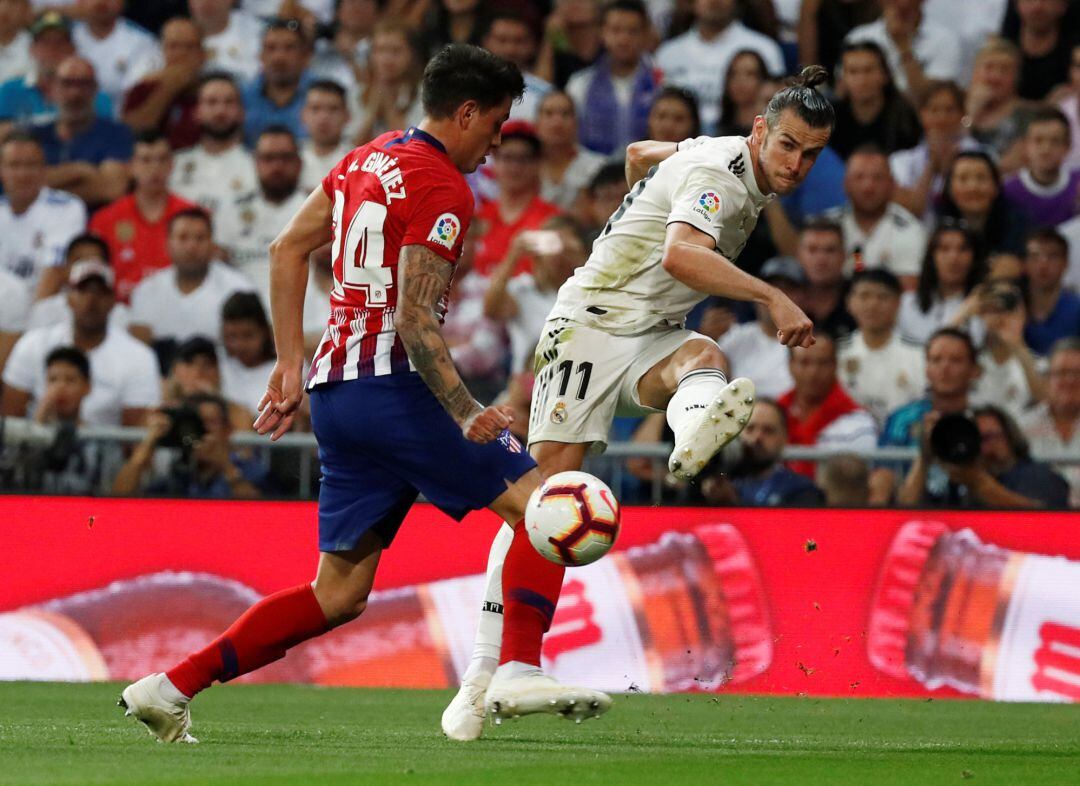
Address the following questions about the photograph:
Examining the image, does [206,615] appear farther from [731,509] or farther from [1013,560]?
[1013,560]

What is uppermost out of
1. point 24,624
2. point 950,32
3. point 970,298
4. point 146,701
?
Result: point 950,32

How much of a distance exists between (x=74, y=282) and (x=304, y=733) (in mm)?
6000

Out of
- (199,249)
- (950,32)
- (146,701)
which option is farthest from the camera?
(950,32)

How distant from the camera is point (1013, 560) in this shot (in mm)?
9141

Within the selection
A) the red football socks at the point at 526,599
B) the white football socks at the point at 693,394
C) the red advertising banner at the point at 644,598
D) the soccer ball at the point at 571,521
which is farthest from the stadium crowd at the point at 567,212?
the soccer ball at the point at 571,521

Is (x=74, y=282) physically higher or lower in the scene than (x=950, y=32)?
lower

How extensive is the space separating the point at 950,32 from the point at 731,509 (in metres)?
5.48

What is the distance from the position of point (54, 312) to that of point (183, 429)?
100 inches

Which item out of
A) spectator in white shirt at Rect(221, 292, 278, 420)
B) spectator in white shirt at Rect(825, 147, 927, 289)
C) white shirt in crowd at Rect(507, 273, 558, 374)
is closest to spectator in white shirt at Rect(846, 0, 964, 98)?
spectator in white shirt at Rect(825, 147, 927, 289)

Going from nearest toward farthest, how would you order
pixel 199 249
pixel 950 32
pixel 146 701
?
1. pixel 146 701
2. pixel 199 249
3. pixel 950 32

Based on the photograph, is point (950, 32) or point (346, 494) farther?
point (950, 32)

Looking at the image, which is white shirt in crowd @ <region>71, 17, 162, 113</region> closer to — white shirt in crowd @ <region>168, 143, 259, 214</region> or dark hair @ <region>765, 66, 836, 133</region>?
white shirt in crowd @ <region>168, 143, 259, 214</region>

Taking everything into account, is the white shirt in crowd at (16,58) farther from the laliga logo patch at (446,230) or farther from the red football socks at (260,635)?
the laliga logo patch at (446,230)

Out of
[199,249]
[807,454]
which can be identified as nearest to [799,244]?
[807,454]
